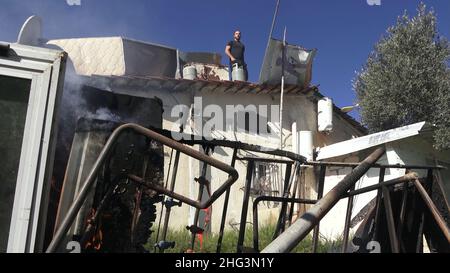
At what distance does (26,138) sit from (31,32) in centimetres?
117

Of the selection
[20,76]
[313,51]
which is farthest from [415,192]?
[313,51]

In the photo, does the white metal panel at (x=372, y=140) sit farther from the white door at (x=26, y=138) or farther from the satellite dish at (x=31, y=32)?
the white door at (x=26, y=138)

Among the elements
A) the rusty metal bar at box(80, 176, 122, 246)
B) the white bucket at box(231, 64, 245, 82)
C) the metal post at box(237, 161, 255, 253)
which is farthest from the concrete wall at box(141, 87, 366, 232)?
the rusty metal bar at box(80, 176, 122, 246)

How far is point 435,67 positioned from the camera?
41.9 feet

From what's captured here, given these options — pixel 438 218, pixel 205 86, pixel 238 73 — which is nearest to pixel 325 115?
pixel 238 73

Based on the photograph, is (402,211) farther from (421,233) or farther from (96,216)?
(96,216)

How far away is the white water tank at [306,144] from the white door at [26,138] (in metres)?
11.2

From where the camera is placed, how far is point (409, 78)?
12781 millimetres

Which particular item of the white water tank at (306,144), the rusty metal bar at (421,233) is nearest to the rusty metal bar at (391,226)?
the rusty metal bar at (421,233)

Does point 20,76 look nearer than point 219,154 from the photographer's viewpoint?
Answer: Yes

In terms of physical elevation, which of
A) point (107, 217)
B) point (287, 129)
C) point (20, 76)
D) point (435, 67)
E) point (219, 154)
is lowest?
point (107, 217)

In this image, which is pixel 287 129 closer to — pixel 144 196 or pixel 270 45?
pixel 270 45

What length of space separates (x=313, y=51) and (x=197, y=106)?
3961mm

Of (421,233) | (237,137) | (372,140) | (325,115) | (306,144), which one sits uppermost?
(325,115)
